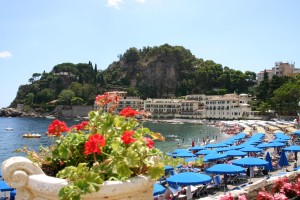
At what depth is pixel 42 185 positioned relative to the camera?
2.52m

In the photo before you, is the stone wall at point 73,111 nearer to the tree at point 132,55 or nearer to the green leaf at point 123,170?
the tree at point 132,55

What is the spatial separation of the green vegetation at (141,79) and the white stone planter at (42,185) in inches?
4813

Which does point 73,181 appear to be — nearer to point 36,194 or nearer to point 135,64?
point 36,194

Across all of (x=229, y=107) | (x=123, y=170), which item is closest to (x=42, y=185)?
(x=123, y=170)

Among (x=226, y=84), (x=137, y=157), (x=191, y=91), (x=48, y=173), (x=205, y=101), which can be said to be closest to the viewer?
(x=137, y=157)

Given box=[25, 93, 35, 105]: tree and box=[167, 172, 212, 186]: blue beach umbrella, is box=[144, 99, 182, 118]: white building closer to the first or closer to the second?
box=[25, 93, 35, 105]: tree

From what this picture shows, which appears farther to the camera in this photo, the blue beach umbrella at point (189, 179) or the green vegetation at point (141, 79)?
the green vegetation at point (141, 79)

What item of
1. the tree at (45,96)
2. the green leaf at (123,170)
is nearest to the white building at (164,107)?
the tree at (45,96)

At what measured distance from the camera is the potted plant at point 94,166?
98.0 inches

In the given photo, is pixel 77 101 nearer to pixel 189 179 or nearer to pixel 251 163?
pixel 251 163

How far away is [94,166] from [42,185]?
1.46 ft

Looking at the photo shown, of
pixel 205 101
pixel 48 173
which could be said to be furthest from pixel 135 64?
pixel 48 173

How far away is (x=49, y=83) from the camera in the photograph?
16125 centimetres

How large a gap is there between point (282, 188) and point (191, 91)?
13561cm
